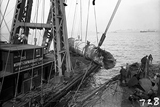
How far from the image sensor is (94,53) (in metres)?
16.6

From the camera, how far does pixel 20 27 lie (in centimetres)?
1387

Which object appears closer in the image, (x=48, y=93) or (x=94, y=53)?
(x=48, y=93)

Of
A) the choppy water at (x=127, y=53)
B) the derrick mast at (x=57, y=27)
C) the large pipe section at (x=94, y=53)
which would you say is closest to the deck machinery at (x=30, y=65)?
the derrick mast at (x=57, y=27)

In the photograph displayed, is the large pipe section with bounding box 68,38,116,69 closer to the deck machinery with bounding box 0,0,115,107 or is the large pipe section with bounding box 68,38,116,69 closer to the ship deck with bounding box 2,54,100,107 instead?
the deck machinery with bounding box 0,0,115,107

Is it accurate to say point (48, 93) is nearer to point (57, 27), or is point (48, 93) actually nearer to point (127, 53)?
point (57, 27)

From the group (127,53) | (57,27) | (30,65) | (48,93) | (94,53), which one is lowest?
(48,93)

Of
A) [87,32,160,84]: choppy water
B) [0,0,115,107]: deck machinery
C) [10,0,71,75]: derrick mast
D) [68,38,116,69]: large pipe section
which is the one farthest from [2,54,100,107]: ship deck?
[87,32,160,84]: choppy water

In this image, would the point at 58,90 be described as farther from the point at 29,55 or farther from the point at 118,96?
the point at 118,96

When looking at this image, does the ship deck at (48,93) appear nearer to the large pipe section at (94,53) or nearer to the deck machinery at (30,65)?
the deck machinery at (30,65)

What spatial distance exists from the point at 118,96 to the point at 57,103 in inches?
170

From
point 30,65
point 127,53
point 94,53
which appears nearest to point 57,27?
point 30,65

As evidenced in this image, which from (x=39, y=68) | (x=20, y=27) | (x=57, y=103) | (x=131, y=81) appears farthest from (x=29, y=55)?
(x=131, y=81)

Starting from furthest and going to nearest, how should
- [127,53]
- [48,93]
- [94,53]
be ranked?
1. [127,53]
2. [94,53]
3. [48,93]

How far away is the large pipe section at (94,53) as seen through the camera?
1266 cm
